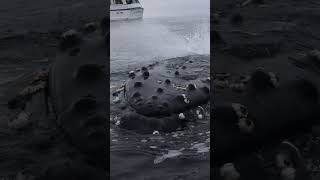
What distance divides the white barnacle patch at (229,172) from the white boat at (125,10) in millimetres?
2891

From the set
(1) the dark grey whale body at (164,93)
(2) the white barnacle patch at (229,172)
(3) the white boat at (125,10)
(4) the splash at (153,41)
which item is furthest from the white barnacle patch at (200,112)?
(3) the white boat at (125,10)

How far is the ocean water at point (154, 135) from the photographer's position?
22.7ft

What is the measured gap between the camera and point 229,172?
6680 millimetres

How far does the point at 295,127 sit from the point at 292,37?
216 centimetres

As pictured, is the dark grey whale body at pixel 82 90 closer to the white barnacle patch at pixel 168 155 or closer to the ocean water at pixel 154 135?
the ocean water at pixel 154 135

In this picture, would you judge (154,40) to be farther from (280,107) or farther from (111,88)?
(280,107)

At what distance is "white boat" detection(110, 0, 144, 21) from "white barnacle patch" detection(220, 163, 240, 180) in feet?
9.49

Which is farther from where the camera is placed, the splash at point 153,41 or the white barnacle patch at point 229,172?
the splash at point 153,41

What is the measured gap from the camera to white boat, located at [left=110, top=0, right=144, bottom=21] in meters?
8.38

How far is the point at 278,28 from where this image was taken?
31.1ft

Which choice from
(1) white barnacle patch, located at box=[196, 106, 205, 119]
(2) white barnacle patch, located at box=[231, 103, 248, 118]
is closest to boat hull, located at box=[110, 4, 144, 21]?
(1) white barnacle patch, located at box=[196, 106, 205, 119]

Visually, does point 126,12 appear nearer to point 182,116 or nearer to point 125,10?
point 125,10

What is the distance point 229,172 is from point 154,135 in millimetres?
1128

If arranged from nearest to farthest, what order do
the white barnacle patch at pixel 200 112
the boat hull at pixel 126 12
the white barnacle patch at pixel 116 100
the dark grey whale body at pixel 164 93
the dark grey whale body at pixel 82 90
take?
the dark grey whale body at pixel 82 90
the dark grey whale body at pixel 164 93
the white barnacle patch at pixel 200 112
the white barnacle patch at pixel 116 100
the boat hull at pixel 126 12
